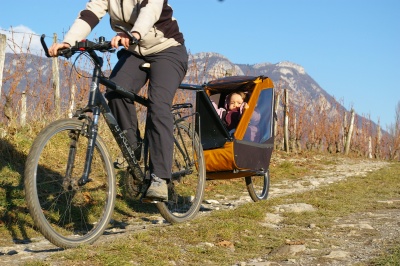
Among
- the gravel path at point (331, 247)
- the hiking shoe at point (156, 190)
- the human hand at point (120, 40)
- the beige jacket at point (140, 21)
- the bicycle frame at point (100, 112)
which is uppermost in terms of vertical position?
the beige jacket at point (140, 21)

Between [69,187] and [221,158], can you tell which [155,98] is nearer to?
[69,187]

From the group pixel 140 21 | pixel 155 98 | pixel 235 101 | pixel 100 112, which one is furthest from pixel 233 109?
pixel 100 112

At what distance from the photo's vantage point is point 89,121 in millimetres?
4191

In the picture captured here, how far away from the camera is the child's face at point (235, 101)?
720 centimetres

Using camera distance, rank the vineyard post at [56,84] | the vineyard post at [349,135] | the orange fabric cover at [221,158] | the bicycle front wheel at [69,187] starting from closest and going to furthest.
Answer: the bicycle front wheel at [69,187]
the orange fabric cover at [221,158]
the vineyard post at [56,84]
the vineyard post at [349,135]

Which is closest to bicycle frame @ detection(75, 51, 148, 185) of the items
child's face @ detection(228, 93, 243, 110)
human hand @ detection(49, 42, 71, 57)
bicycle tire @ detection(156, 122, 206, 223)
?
human hand @ detection(49, 42, 71, 57)

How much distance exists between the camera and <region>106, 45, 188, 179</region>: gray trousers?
472 centimetres

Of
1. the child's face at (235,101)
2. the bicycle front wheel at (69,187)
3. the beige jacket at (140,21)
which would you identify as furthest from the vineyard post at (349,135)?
the bicycle front wheel at (69,187)

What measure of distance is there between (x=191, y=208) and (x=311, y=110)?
20.0m

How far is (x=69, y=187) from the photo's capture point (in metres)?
4.20

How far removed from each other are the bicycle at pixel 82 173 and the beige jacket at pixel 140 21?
0.28 meters

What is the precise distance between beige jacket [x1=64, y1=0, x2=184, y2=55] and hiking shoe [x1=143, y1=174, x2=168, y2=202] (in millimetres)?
1065

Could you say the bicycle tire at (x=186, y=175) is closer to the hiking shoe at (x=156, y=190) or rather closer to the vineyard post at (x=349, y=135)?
the hiking shoe at (x=156, y=190)

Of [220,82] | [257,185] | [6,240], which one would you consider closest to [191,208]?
[6,240]
